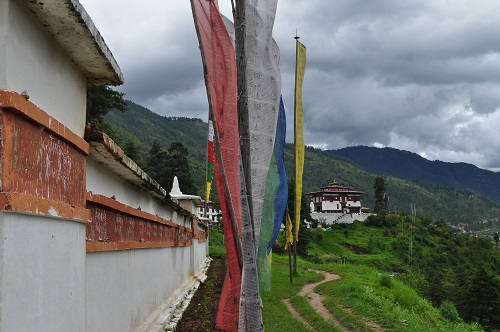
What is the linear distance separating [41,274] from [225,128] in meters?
2.27

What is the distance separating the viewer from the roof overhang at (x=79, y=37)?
143 inches

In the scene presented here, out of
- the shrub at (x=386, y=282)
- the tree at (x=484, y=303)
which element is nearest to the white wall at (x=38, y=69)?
the shrub at (x=386, y=282)

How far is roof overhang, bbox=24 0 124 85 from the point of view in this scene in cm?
364

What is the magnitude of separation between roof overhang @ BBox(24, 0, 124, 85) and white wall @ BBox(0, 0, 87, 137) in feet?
0.21

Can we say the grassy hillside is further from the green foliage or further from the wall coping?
the green foliage

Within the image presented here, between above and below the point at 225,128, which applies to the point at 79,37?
above

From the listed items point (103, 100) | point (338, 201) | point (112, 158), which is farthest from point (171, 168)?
point (338, 201)

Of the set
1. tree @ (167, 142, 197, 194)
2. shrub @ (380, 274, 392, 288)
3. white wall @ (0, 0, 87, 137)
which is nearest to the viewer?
white wall @ (0, 0, 87, 137)

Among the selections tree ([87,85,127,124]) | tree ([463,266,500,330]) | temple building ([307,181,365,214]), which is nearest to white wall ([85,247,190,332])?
tree ([87,85,127,124])

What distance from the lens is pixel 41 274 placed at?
346 cm

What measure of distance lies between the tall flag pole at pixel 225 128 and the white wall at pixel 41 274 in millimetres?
1358

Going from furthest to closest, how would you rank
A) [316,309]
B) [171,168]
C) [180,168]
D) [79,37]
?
[180,168]
[171,168]
[316,309]
[79,37]

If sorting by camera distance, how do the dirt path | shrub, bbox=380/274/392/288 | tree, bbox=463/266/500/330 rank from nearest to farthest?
1. the dirt path
2. shrub, bbox=380/274/392/288
3. tree, bbox=463/266/500/330

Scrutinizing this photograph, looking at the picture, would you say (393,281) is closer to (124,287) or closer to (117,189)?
(124,287)
